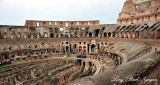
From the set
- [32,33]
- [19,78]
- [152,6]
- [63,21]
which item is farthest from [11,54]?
[152,6]

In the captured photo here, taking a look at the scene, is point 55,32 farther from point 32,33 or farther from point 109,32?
point 109,32

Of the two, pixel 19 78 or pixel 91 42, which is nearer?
pixel 19 78

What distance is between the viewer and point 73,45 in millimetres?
53188

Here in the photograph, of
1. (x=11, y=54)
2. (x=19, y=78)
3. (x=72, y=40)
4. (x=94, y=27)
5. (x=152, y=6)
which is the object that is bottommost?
(x=19, y=78)

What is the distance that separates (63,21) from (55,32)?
4.39m

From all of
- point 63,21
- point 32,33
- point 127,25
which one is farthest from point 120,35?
point 32,33

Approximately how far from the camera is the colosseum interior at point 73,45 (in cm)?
2680

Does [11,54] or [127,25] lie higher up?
[127,25]

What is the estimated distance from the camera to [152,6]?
43312 mm

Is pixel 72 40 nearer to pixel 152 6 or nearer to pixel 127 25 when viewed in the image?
pixel 127 25

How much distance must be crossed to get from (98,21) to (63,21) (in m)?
11.1

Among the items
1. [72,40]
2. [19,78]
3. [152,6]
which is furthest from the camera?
[72,40]

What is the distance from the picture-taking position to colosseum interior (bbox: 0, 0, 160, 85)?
26.8m

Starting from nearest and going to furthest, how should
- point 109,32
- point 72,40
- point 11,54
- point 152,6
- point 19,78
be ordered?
1. point 19,78
2. point 11,54
3. point 152,6
4. point 109,32
5. point 72,40
